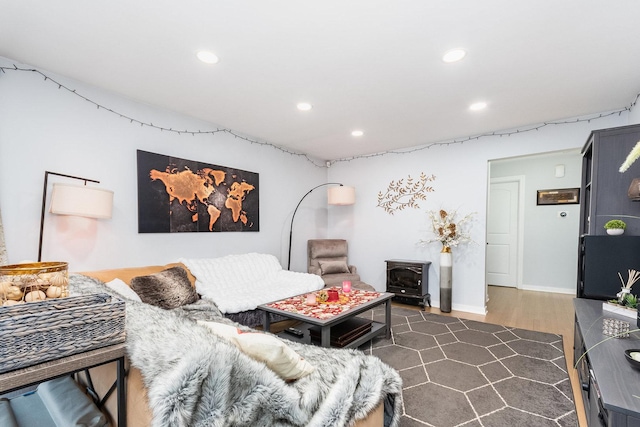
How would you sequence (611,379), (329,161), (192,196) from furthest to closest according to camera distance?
1. (329,161)
2. (192,196)
3. (611,379)

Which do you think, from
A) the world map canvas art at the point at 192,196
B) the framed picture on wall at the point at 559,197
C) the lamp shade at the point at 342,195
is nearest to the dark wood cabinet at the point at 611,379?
the lamp shade at the point at 342,195

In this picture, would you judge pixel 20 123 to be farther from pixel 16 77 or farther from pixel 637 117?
pixel 637 117

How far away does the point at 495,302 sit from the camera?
15.3 feet

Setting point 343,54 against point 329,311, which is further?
point 329,311

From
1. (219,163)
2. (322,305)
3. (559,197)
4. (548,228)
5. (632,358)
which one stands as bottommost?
(322,305)

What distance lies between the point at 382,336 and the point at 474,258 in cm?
192

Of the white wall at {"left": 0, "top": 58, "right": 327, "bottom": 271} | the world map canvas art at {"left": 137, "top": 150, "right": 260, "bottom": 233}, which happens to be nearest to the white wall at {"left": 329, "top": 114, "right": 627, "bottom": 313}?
the world map canvas art at {"left": 137, "top": 150, "right": 260, "bottom": 233}

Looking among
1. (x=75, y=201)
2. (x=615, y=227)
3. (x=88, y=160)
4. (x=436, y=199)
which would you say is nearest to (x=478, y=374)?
(x=615, y=227)

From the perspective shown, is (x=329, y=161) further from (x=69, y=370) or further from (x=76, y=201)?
(x=69, y=370)

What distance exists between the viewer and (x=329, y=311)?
8.55 ft

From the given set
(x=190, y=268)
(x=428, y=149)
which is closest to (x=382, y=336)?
(x=190, y=268)

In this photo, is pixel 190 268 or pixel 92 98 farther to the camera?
pixel 190 268

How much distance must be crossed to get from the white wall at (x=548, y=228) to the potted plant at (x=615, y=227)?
315cm

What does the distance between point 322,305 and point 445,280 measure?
2149mm
